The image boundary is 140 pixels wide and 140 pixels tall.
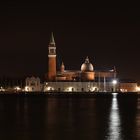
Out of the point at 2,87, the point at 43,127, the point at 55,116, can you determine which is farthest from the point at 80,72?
the point at 43,127

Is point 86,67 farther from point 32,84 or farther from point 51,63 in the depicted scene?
point 32,84

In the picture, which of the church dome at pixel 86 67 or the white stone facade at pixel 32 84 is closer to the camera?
the white stone facade at pixel 32 84

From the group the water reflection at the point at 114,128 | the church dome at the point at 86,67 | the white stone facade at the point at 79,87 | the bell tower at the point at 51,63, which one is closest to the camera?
the water reflection at the point at 114,128

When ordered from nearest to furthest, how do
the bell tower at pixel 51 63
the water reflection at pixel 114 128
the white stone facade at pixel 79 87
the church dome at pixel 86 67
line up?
the water reflection at pixel 114 128 < the white stone facade at pixel 79 87 < the bell tower at pixel 51 63 < the church dome at pixel 86 67

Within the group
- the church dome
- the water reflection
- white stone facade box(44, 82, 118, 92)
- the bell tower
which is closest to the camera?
the water reflection

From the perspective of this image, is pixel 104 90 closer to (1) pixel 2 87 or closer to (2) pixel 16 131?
(1) pixel 2 87

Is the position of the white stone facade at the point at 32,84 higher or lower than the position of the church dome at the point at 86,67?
lower

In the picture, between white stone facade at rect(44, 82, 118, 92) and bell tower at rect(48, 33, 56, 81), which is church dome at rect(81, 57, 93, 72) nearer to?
white stone facade at rect(44, 82, 118, 92)

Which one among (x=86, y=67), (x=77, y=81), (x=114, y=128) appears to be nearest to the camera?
(x=114, y=128)

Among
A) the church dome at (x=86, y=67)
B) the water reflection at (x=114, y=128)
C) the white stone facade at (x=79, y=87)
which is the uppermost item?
the church dome at (x=86, y=67)

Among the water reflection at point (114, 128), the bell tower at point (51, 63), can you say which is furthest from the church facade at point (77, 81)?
the water reflection at point (114, 128)

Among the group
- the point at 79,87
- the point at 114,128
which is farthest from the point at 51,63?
the point at 114,128

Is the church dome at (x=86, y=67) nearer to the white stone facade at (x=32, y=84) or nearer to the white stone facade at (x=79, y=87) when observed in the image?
the white stone facade at (x=79, y=87)

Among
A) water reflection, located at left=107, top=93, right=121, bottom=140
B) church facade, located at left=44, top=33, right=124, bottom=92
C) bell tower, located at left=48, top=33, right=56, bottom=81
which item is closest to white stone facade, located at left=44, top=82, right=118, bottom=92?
church facade, located at left=44, top=33, right=124, bottom=92
